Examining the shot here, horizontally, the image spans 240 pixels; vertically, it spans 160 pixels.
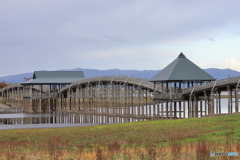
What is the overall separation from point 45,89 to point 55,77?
23.0ft

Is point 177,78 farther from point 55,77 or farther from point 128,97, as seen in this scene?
point 55,77

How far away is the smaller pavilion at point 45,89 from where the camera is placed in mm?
121938

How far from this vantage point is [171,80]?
69.9 m

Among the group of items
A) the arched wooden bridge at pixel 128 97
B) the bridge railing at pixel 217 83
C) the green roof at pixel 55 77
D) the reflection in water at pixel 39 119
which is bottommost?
the reflection in water at pixel 39 119

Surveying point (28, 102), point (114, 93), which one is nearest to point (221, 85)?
point (114, 93)

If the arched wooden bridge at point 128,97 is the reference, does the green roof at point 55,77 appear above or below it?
above

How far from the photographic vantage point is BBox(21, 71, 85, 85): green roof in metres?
123

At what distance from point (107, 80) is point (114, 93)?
3288 mm

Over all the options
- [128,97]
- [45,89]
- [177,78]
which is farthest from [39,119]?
[45,89]

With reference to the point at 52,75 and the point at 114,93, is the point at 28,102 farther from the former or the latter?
the point at 114,93

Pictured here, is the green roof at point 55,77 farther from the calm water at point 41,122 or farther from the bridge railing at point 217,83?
the bridge railing at point 217,83

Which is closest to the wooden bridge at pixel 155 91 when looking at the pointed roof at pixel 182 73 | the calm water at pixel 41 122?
the pointed roof at pixel 182 73

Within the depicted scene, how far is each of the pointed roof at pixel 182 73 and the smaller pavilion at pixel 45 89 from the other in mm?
52040

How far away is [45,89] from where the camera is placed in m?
132
